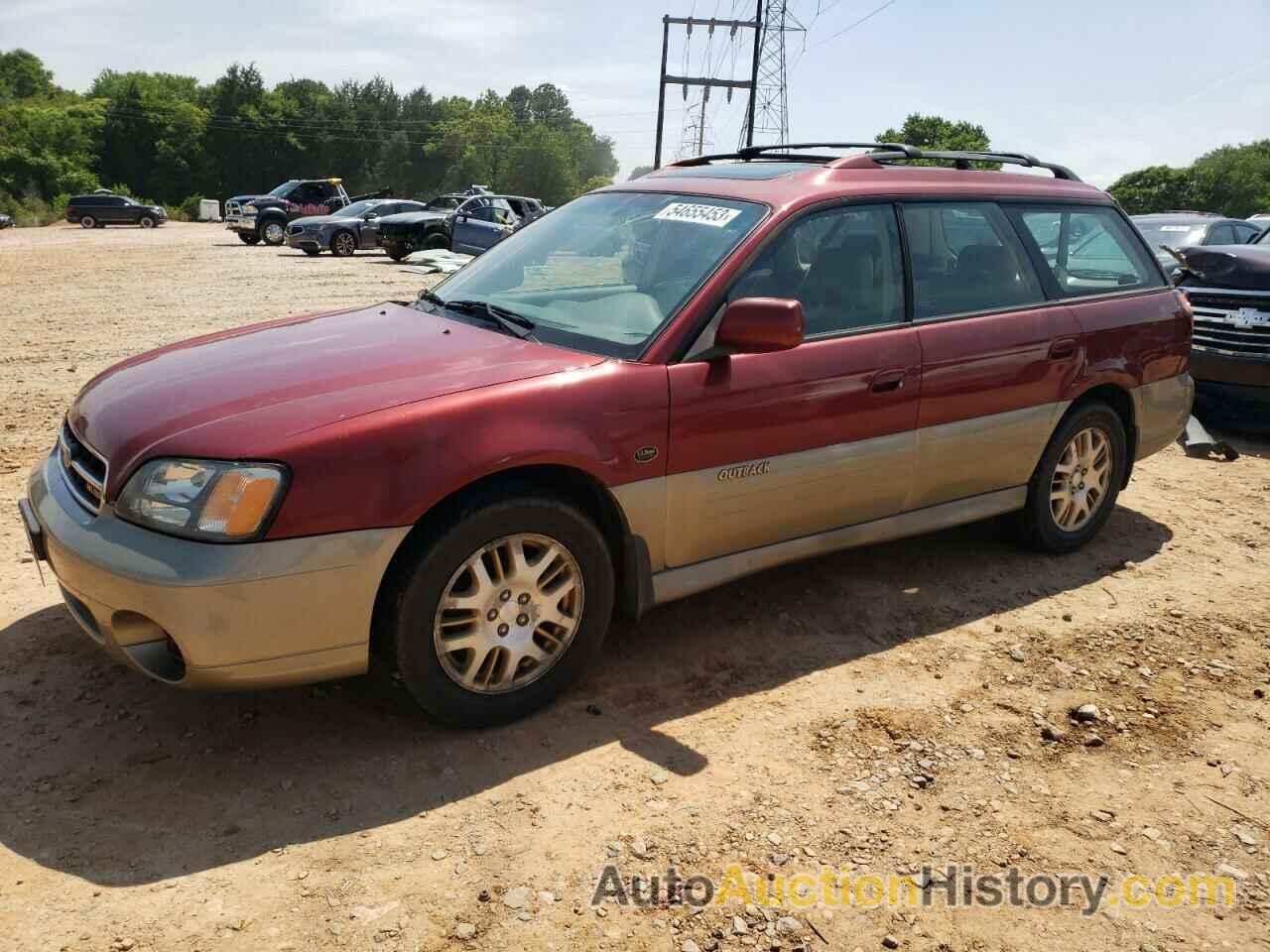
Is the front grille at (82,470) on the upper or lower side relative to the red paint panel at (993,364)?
lower

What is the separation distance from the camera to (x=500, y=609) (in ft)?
10.3

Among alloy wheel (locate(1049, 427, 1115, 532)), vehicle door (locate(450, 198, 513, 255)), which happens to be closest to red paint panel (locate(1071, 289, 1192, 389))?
alloy wheel (locate(1049, 427, 1115, 532))

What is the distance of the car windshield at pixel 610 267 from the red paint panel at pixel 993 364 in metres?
0.99

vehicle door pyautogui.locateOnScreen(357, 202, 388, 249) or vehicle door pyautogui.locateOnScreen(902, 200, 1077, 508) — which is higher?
vehicle door pyautogui.locateOnScreen(357, 202, 388, 249)

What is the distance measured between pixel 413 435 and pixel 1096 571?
357cm

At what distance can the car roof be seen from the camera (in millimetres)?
3932

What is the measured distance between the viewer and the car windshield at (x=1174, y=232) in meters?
11.3

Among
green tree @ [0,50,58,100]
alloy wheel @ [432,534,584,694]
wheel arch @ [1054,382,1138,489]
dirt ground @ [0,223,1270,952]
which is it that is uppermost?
green tree @ [0,50,58,100]

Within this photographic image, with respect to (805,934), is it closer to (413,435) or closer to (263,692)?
(413,435)

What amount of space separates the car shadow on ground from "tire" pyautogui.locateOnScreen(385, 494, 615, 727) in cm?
13

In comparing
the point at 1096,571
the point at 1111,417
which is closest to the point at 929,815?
the point at 1096,571

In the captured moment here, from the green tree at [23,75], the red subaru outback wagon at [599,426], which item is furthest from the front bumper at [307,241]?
the green tree at [23,75]

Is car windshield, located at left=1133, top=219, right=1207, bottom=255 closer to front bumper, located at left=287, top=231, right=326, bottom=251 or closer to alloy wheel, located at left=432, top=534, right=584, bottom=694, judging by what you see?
alloy wheel, located at left=432, top=534, right=584, bottom=694

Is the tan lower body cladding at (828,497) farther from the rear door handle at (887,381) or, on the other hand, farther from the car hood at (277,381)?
the car hood at (277,381)
